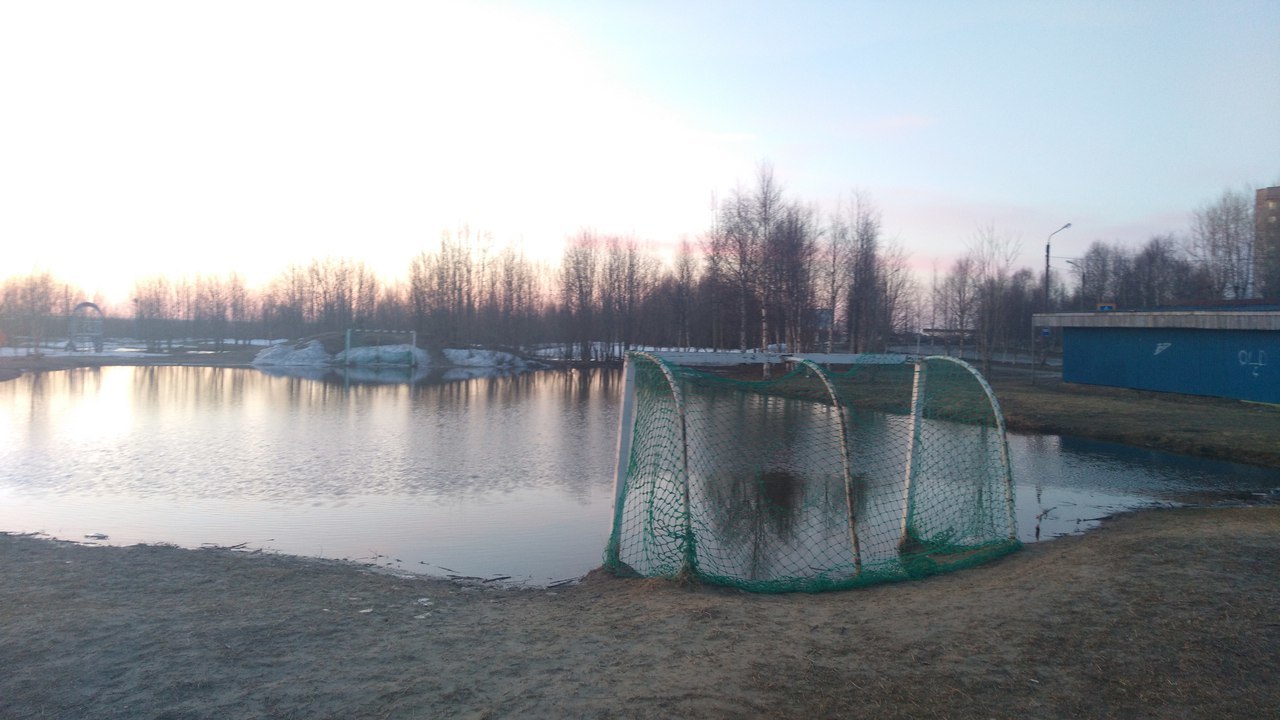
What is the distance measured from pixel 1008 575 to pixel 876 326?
35531 millimetres

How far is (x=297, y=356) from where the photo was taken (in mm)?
56438

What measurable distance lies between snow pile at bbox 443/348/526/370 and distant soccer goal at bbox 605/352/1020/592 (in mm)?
42375

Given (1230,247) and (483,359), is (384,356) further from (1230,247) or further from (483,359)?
(1230,247)

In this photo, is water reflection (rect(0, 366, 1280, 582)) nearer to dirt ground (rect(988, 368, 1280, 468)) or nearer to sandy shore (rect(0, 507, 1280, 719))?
dirt ground (rect(988, 368, 1280, 468))

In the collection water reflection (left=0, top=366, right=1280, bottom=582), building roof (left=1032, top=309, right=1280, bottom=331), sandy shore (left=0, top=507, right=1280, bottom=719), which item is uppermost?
building roof (left=1032, top=309, right=1280, bottom=331)

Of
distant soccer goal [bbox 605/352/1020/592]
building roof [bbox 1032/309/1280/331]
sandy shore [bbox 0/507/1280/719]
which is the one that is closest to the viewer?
sandy shore [bbox 0/507/1280/719]

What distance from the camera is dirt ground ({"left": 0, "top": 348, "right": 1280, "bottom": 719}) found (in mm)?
4102

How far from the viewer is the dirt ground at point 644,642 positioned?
4102mm

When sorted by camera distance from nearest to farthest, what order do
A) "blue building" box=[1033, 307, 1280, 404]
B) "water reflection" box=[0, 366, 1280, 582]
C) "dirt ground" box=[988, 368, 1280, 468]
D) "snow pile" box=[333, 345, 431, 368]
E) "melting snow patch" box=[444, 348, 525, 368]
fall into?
"water reflection" box=[0, 366, 1280, 582] < "dirt ground" box=[988, 368, 1280, 468] < "blue building" box=[1033, 307, 1280, 404] < "snow pile" box=[333, 345, 431, 368] < "melting snow patch" box=[444, 348, 525, 368]

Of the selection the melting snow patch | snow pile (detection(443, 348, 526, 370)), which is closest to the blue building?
snow pile (detection(443, 348, 526, 370))

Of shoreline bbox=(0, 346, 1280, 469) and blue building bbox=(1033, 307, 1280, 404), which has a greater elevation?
blue building bbox=(1033, 307, 1280, 404)

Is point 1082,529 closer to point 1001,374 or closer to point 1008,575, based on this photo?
point 1008,575

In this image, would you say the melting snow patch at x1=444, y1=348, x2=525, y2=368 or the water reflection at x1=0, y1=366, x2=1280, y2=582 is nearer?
the water reflection at x1=0, y1=366, x2=1280, y2=582

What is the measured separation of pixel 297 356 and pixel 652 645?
2241 inches
